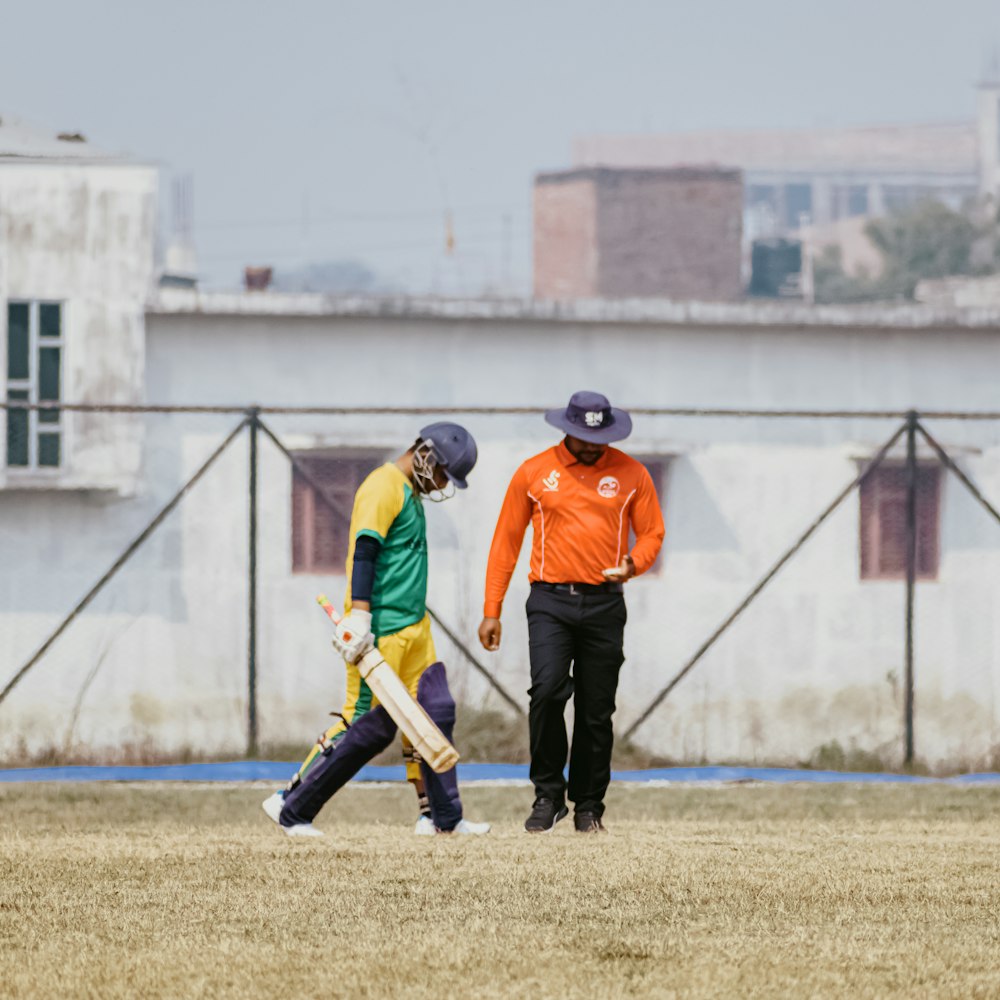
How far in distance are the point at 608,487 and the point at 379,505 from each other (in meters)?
1.06

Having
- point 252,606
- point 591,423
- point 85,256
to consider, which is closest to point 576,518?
point 591,423

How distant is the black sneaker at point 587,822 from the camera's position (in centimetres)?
883

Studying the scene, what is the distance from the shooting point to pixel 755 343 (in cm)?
1931

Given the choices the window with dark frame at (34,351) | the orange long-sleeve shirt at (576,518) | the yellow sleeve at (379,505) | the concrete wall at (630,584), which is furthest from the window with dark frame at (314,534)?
the yellow sleeve at (379,505)

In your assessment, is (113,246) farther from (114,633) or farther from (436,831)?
(436,831)

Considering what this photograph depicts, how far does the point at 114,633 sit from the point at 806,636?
6138 millimetres

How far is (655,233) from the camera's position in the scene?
35.5 meters

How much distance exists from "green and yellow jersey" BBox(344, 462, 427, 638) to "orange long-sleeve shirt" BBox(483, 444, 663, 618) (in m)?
0.47

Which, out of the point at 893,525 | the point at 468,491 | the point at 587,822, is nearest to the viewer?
the point at 587,822

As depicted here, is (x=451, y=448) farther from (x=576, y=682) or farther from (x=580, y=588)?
(x=576, y=682)

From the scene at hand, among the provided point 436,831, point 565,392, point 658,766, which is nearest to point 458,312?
point 565,392

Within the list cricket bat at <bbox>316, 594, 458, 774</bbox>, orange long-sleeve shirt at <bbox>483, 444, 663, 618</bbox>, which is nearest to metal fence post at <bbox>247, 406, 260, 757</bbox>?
orange long-sleeve shirt at <bbox>483, 444, 663, 618</bbox>

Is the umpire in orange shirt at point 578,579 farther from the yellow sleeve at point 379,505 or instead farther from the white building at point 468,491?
the white building at point 468,491

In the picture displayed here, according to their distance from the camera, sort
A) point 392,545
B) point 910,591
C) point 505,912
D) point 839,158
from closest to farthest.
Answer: point 505,912 < point 392,545 < point 910,591 < point 839,158
